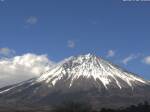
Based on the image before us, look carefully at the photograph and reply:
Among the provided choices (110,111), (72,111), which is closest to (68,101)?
(72,111)

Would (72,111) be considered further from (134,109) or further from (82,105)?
(134,109)

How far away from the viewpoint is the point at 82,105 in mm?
154750

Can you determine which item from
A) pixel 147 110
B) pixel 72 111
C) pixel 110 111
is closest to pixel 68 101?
pixel 72 111

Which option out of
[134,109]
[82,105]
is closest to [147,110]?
[134,109]

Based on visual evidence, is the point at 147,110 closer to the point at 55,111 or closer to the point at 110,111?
the point at 110,111

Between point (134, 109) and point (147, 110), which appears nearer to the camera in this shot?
point (147, 110)

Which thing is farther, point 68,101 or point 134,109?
point 134,109

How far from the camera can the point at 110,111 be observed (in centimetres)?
15838

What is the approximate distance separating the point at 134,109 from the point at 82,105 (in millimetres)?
24156

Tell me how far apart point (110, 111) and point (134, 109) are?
14.1 meters

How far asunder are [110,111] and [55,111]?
19.3 metres

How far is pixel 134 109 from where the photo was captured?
553 feet

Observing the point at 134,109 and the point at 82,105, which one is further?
the point at 134,109

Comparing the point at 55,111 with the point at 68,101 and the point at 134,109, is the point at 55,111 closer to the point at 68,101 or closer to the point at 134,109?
the point at 68,101
